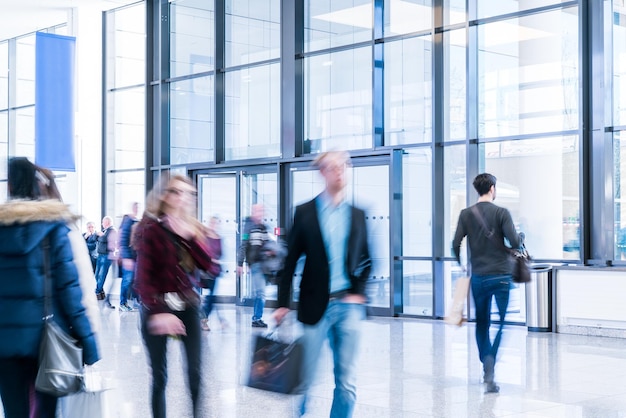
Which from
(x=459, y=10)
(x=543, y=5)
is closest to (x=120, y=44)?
(x=459, y=10)

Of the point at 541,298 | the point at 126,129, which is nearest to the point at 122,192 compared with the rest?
the point at 126,129

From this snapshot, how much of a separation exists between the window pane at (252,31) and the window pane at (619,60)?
6.88 m

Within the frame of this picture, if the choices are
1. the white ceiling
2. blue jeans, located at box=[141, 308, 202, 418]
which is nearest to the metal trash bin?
blue jeans, located at box=[141, 308, 202, 418]

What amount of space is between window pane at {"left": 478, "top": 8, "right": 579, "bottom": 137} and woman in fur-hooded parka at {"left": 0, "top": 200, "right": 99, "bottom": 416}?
10114 millimetres

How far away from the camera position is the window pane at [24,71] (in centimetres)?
2517

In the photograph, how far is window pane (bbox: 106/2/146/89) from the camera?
20609 mm

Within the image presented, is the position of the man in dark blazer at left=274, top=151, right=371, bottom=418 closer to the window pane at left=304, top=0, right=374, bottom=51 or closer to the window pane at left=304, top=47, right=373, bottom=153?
the window pane at left=304, top=47, right=373, bottom=153

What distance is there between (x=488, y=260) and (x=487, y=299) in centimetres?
33

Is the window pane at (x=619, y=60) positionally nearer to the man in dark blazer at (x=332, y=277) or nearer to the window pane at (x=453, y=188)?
the window pane at (x=453, y=188)

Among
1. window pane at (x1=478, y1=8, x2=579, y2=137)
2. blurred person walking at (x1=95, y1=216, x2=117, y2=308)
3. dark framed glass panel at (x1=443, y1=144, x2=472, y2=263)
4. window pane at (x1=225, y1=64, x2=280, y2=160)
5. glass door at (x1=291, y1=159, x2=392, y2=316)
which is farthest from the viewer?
blurred person walking at (x1=95, y1=216, x2=117, y2=308)

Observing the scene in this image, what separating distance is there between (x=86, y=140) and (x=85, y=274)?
17280mm

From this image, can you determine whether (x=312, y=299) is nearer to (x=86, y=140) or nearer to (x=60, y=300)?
(x=60, y=300)

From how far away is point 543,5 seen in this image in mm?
13141

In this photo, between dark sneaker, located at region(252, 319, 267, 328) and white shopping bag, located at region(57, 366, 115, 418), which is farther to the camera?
dark sneaker, located at region(252, 319, 267, 328)
